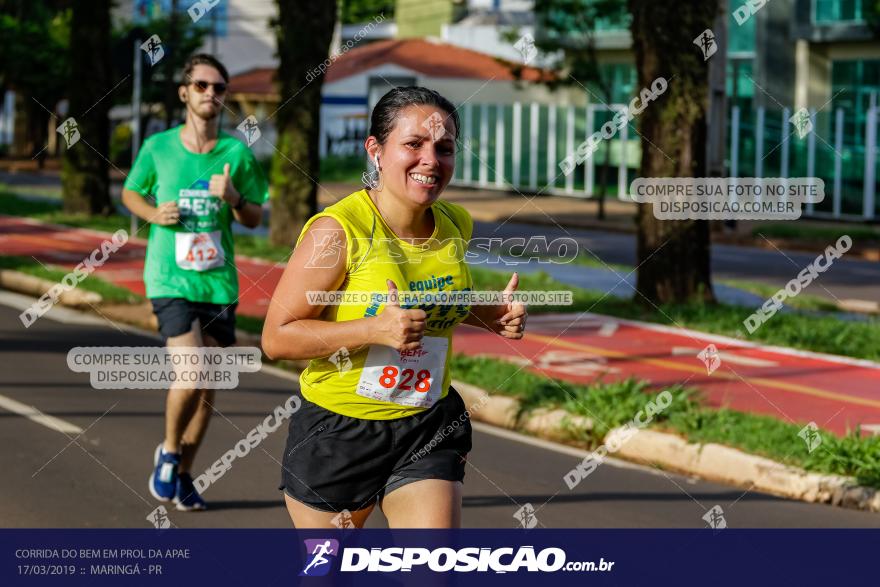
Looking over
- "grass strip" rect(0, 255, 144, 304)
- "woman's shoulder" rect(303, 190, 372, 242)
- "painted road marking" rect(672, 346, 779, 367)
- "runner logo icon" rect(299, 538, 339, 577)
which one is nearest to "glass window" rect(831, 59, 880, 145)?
"grass strip" rect(0, 255, 144, 304)

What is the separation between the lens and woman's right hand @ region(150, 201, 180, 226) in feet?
24.5

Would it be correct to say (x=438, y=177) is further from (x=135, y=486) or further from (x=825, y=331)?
(x=825, y=331)

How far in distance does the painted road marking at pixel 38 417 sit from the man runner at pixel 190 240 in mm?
2035

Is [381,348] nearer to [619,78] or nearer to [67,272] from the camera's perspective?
[67,272]

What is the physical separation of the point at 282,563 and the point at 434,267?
2.47m

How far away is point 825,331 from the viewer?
13.8 meters

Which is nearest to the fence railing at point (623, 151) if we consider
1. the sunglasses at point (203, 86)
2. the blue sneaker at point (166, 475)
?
the sunglasses at point (203, 86)

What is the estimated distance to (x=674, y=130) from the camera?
15.3 meters

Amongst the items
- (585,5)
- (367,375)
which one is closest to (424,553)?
(367,375)

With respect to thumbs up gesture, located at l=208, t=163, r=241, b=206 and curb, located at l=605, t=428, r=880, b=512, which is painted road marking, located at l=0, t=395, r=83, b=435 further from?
curb, located at l=605, t=428, r=880, b=512

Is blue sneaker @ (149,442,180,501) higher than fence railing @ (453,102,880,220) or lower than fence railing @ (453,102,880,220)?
higher

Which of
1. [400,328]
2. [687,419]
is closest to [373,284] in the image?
[400,328]

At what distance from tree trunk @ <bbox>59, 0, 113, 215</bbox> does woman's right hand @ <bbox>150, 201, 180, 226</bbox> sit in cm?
1947

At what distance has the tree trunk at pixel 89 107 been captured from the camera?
26766 mm
